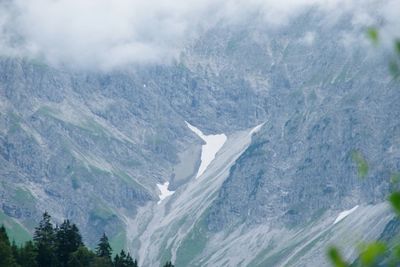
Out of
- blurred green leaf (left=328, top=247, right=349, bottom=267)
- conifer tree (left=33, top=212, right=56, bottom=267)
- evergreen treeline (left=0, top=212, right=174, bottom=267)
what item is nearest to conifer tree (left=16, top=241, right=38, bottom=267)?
evergreen treeline (left=0, top=212, right=174, bottom=267)

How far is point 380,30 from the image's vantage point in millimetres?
8484

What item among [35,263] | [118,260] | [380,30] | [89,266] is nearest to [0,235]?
[35,263]

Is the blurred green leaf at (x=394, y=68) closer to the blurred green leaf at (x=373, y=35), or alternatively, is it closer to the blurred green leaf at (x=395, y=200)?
the blurred green leaf at (x=373, y=35)

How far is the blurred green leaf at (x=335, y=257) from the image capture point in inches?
310

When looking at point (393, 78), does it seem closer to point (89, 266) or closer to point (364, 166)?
point (364, 166)

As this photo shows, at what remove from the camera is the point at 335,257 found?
794 centimetres

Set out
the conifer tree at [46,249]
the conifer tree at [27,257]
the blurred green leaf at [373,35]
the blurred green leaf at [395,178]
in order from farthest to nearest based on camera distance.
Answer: the conifer tree at [46,249], the conifer tree at [27,257], the blurred green leaf at [395,178], the blurred green leaf at [373,35]

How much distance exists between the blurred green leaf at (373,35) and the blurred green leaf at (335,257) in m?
1.53

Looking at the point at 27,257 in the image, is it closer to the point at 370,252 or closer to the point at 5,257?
the point at 5,257

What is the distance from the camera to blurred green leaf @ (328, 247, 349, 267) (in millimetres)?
7879

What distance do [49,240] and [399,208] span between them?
8920cm

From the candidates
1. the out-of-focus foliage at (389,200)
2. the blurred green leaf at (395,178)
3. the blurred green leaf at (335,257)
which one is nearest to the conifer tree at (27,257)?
the blurred green leaf at (395,178)

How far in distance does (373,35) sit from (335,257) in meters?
1.64

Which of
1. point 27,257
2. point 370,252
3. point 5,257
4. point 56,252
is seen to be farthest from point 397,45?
point 56,252
